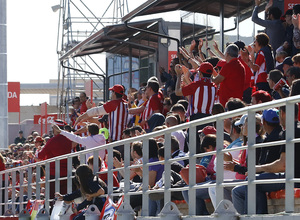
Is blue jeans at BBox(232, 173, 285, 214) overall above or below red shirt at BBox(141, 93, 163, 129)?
below

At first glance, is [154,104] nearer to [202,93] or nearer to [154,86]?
[154,86]

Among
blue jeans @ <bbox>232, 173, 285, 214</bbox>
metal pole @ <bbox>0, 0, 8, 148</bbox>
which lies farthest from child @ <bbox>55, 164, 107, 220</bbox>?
metal pole @ <bbox>0, 0, 8, 148</bbox>

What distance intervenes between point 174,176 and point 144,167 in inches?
13.9

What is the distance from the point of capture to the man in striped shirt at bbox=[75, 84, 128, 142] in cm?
1512

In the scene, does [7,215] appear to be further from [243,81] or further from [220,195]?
[220,195]

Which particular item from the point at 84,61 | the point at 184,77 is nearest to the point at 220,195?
the point at 184,77

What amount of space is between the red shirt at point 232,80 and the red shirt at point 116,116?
11.5 feet

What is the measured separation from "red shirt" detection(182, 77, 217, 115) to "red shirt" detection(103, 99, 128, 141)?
3035mm

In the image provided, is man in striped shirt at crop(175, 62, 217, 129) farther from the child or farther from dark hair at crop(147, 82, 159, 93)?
the child

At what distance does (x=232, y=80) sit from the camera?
1193 centimetres

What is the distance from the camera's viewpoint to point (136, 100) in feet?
55.1

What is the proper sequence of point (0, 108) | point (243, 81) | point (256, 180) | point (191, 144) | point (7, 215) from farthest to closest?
point (0, 108) < point (7, 215) < point (243, 81) < point (191, 144) < point (256, 180)

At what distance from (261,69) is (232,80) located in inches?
18.4

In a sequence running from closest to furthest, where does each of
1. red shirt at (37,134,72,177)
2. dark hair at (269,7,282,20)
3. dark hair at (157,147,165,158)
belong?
dark hair at (157,147,165,158), dark hair at (269,7,282,20), red shirt at (37,134,72,177)
